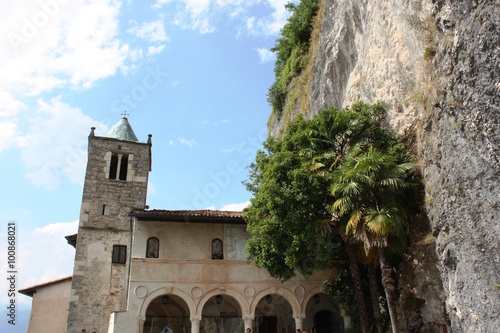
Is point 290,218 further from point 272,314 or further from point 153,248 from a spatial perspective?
point 272,314

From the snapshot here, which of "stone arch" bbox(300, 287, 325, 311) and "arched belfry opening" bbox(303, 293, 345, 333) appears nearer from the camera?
"stone arch" bbox(300, 287, 325, 311)

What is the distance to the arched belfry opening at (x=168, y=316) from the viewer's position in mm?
21672

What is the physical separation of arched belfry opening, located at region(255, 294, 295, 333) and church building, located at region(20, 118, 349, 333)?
0.05 meters

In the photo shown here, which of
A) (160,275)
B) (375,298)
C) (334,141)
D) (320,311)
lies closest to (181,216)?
(160,275)

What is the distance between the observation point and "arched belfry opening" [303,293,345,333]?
856 inches

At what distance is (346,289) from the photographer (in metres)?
18.6

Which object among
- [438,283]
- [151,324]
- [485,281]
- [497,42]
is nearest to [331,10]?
[497,42]

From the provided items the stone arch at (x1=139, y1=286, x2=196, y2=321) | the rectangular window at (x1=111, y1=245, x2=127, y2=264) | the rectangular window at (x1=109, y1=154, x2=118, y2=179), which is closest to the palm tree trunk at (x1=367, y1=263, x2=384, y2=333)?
the stone arch at (x1=139, y1=286, x2=196, y2=321)

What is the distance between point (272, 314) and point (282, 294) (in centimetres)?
321

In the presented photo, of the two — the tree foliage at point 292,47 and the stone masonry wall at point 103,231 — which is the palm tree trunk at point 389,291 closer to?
the stone masonry wall at point 103,231

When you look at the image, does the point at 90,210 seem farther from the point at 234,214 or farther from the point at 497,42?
the point at 497,42

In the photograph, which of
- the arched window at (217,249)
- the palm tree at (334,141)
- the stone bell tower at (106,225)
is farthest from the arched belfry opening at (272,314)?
the stone bell tower at (106,225)

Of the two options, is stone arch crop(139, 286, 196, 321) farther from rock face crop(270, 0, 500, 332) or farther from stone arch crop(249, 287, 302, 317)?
rock face crop(270, 0, 500, 332)

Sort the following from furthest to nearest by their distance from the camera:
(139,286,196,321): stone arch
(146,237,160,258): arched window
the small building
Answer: the small building < (146,237,160,258): arched window < (139,286,196,321): stone arch
